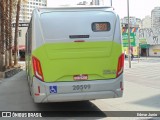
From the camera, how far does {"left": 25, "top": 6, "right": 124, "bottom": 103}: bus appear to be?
867 cm

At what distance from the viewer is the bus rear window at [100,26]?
8945 mm

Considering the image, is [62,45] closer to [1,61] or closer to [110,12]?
[110,12]

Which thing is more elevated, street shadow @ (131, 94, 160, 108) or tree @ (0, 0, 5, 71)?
tree @ (0, 0, 5, 71)

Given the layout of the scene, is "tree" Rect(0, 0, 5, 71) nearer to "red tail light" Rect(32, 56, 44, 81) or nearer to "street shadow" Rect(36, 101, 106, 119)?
"street shadow" Rect(36, 101, 106, 119)

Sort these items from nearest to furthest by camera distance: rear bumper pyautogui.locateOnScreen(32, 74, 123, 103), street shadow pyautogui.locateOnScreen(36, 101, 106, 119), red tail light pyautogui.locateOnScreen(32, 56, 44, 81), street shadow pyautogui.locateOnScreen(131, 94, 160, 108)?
rear bumper pyautogui.locateOnScreen(32, 74, 123, 103) < red tail light pyautogui.locateOnScreen(32, 56, 44, 81) < street shadow pyautogui.locateOnScreen(36, 101, 106, 119) < street shadow pyautogui.locateOnScreen(131, 94, 160, 108)

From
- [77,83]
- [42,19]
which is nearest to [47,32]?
[42,19]

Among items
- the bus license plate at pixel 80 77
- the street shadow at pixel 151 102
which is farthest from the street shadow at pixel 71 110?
the street shadow at pixel 151 102

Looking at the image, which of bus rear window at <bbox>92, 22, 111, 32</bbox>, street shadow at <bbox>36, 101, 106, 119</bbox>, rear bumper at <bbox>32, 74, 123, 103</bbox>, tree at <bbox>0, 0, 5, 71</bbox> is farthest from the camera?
tree at <bbox>0, 0, 5, 71</bbox>

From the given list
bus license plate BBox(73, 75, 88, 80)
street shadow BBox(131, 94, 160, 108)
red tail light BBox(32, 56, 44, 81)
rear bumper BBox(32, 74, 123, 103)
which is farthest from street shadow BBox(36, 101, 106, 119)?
street shadow BBox(131, 94, 160, 108)

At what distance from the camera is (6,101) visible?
12453 mm

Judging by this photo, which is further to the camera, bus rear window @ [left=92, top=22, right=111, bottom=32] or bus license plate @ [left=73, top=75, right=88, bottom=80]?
bus rear window @ [left=92, top=22, right=111, bottom=32]

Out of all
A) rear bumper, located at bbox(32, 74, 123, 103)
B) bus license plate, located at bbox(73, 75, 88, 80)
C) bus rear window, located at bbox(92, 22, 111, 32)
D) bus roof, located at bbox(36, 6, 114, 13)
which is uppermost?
bus roof, located at bbox(36, 6, 114, 13)

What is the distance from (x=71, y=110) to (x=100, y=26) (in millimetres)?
2730

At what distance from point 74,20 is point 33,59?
150 cm
